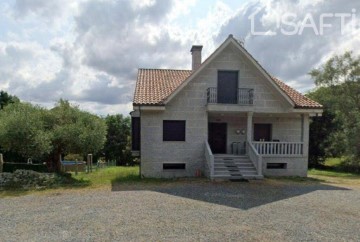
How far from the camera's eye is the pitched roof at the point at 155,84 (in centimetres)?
1648

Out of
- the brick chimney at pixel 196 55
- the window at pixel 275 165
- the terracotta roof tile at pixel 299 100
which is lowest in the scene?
the window at pixel 275 165

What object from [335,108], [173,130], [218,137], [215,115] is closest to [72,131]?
[173,130]

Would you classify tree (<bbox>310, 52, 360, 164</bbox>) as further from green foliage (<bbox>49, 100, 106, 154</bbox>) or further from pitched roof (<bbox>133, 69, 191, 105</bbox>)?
green foliage (<bbox>49, 100, 106, 154</bbox>)

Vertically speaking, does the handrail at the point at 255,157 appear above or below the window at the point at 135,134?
below

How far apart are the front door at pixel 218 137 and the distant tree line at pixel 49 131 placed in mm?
6785

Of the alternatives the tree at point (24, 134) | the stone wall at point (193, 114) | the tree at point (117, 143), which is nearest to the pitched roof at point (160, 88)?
the stone wall at point (193, 114)

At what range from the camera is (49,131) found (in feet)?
51.9

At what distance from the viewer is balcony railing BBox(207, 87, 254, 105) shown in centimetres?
1677

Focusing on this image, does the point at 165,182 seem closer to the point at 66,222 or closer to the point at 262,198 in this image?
the point at 262,198

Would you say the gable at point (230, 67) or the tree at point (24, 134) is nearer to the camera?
the tree at point (24, 134)

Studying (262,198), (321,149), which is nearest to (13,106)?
(262,198)

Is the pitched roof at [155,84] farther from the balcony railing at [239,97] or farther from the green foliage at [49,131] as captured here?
the green foliage at [49,131]

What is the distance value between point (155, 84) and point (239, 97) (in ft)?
18.4

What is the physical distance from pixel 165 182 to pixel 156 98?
4.91m
